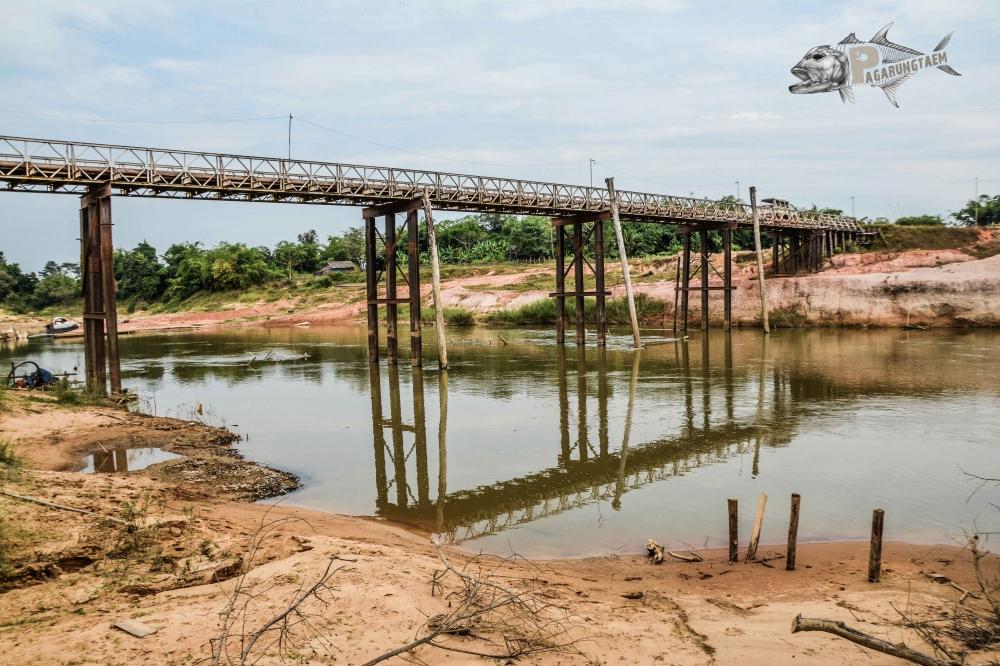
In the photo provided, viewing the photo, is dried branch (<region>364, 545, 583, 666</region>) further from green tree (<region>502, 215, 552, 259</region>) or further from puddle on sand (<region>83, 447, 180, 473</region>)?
green tree (<region>502, 215, 552, 259</region>)

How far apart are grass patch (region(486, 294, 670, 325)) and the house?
31.9 metres

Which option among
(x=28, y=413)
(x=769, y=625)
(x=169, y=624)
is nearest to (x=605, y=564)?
(x=769, y=625)

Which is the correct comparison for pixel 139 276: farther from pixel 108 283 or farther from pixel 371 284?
pixel 108 283

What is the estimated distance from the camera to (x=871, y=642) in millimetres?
5668

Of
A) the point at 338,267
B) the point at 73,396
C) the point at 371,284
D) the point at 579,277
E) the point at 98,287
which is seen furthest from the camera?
the point at 338,267

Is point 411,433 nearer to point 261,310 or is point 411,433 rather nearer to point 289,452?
point 289,452

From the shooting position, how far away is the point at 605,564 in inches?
369

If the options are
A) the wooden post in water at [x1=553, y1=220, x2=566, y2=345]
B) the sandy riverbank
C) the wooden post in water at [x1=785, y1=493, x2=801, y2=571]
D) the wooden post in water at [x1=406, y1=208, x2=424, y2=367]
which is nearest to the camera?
the sandy riverbank

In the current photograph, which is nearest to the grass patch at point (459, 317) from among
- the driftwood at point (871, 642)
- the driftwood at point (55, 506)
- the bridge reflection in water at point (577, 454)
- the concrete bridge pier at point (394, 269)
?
the concrete bridge pier at point (394, 269)

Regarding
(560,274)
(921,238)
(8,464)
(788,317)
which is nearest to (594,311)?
(788,317)

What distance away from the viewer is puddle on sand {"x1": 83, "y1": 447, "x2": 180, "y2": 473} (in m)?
13.9

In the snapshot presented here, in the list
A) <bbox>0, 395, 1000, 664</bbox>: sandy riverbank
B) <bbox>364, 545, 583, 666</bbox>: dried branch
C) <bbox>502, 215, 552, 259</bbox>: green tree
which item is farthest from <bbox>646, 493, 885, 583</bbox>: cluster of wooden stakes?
<bbox>502, 215, 552, 259</bbox>: green tree

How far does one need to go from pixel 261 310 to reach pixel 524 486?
198 feet

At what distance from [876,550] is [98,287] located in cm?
2274
